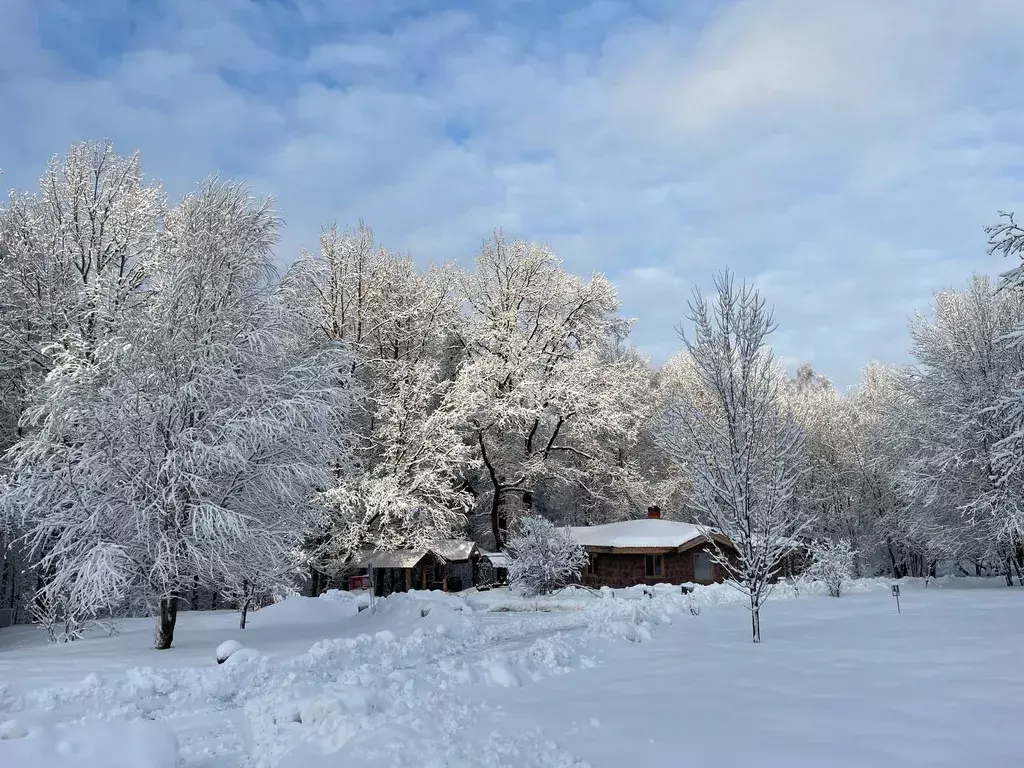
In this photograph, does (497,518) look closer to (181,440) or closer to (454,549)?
(454,549)

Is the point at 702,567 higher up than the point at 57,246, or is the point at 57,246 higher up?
the point at 57,246

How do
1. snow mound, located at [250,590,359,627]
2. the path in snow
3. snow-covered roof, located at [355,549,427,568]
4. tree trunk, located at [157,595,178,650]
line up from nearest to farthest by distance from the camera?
the path in snow, tree trunk, located at [157,595,178,650], snow mound, located at [250,590,359,627], snow-covered roof, located at [355,549,427,568]

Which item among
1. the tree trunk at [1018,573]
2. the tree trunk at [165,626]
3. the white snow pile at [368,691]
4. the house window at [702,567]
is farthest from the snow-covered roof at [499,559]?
the tree trunk at [1018,573]

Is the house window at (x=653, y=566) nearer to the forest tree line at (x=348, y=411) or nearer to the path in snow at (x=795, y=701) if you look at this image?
the forest tree line at (x=348, y=411)

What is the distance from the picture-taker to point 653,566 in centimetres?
3784

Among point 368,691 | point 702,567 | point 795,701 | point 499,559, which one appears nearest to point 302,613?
point 499,559

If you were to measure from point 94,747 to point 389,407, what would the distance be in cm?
2730

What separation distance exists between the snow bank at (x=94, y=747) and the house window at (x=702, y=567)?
3407 cm

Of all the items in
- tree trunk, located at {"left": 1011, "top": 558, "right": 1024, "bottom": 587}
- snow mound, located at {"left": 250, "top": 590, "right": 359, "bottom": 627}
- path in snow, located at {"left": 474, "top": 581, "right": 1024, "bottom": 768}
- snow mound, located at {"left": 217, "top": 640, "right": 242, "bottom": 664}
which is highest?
tree trunk, located at {"left": 1011, "top": 558, "right": 1024, "bottom": 587}

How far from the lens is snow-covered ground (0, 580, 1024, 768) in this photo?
665 centimetres

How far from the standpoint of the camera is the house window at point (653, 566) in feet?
124

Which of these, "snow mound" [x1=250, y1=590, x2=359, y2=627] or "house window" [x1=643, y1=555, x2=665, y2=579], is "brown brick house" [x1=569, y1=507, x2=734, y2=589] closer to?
"house window" [x1=643, y1=555, x2=665, y2=579]

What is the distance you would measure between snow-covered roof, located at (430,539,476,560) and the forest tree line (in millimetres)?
1396

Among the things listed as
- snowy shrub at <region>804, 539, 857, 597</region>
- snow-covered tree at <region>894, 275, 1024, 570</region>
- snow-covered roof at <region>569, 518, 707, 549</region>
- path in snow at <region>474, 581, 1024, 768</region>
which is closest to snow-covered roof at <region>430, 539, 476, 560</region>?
snow-covered roof at <region>569, 518, 707, 549</region>
